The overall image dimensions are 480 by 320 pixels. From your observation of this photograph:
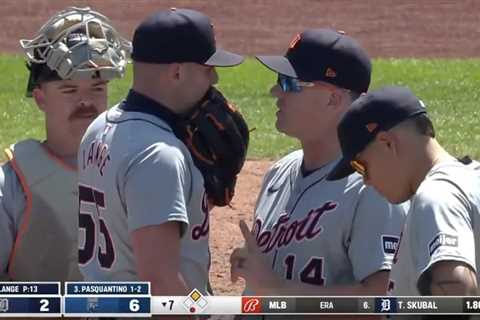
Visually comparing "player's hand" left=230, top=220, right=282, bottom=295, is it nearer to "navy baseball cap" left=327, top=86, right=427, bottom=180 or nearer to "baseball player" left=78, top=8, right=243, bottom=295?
"baseball player" left=78, top=8, right=243, bottom=295

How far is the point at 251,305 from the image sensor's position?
13.5 feet

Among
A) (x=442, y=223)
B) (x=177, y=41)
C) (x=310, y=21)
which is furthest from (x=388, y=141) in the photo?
(x=310, y=21)

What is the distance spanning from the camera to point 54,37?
4.71 metres

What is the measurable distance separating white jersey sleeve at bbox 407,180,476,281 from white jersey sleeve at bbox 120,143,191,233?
712mm

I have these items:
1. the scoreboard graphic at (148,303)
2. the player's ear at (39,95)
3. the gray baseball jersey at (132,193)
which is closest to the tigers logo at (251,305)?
the scoreboard graphic at (148,303)

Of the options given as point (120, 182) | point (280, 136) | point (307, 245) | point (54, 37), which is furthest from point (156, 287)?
point (280, 136)

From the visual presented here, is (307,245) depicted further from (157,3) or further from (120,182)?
(157,3)

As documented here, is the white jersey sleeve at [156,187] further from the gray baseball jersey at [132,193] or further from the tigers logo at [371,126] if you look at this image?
the tigers logo at [371,126]

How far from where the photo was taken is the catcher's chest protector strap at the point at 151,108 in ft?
13.2

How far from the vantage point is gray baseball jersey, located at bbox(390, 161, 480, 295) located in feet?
11.2

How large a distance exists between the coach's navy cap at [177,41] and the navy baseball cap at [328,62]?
0.94 ft

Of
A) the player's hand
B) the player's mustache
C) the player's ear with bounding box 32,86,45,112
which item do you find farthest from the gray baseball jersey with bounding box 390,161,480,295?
the player's ear with bounding box 32,86,45,112

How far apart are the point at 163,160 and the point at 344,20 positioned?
2050 cm

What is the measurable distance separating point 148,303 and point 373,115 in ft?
2.90
